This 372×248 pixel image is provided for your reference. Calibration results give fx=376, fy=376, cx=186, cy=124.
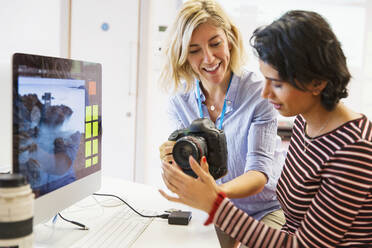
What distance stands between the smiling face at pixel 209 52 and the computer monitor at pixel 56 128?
37 cm

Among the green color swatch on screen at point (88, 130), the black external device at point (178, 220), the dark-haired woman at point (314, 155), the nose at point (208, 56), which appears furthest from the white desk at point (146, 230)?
the nose at point (208, 56)

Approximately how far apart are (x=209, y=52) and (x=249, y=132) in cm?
30

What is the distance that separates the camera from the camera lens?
3.13ft

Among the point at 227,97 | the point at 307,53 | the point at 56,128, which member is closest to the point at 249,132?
the point at 227,97

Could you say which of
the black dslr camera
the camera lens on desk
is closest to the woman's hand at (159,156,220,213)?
the black dslr camera

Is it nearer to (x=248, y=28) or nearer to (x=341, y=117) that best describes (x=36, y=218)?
(x=341, y=117)

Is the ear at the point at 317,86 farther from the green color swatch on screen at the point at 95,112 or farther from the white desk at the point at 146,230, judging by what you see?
the green color swatch on screen at the point at 95,112

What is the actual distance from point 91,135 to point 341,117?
67cm

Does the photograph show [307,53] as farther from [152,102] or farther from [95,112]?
[152,102]

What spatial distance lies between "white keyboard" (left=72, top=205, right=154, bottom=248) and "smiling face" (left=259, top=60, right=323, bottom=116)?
492 millimetres

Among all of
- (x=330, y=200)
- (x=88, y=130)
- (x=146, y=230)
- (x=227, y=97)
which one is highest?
(x=227, y=97)

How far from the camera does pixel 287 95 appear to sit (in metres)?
0.88

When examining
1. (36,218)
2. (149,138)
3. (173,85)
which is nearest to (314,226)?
(36,218)

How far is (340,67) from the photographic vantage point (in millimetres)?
862
